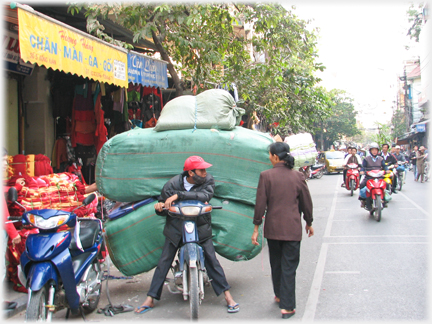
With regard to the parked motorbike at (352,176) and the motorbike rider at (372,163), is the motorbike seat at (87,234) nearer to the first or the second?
the motorbike rider at (372,163)

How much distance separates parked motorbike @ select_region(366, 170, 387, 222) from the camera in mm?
9297

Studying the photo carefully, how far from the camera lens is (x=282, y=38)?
10273 mm

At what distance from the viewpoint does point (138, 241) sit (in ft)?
15.3

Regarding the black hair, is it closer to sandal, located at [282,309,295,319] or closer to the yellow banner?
sandal, located at [282,309,295,319]

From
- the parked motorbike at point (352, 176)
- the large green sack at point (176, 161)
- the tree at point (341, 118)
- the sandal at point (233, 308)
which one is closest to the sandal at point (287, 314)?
the sandal at point (233, 308)

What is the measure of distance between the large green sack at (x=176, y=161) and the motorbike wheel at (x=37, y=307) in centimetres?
148

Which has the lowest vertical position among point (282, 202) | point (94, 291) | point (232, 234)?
point (94, 291)

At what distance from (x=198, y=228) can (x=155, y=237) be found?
621 mm

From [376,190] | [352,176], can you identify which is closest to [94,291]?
[376,190]

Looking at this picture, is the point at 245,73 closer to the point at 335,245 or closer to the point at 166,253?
the point at 335,245

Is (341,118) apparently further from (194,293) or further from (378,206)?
(194,293)

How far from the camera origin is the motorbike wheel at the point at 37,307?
3365mm

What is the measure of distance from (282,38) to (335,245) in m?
5.51

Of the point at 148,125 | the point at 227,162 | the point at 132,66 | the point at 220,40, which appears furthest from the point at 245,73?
the point at 227,162
